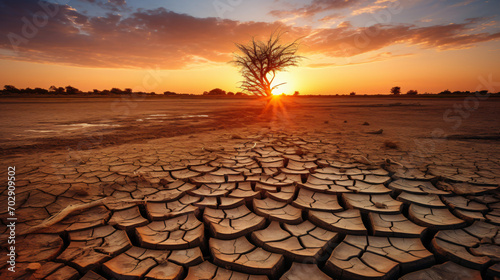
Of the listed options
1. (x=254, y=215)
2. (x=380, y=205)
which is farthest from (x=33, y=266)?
(x=380, y=205)

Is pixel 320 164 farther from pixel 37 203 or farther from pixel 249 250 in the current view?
pixel 37 203

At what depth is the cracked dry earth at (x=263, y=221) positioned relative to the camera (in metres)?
1.20

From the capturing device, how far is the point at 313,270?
3.92 feet

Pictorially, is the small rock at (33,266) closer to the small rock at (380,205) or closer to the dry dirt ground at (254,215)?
the dry dirt ground at (254,215)

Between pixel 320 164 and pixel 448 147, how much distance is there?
2.63 metres

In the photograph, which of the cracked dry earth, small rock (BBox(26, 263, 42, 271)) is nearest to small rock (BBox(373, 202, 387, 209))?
the cracked dry earth

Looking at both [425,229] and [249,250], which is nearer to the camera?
[249,250]

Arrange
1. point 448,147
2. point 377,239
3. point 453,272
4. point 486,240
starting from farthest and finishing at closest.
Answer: point 448,147, point 377,239, point 486,240, point 453,272

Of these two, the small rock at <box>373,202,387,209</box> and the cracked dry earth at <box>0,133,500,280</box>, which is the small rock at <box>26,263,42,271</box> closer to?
the cracked dry earth at <box>0,133,500,280</box>

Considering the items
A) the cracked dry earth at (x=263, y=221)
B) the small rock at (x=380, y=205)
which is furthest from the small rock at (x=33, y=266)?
the small rock at (x=380, y=205)

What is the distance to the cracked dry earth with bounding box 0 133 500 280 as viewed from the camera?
3.92 feet

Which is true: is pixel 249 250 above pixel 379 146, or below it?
below

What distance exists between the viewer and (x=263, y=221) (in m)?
1.64

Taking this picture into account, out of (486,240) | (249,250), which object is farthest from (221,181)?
(486,240)
